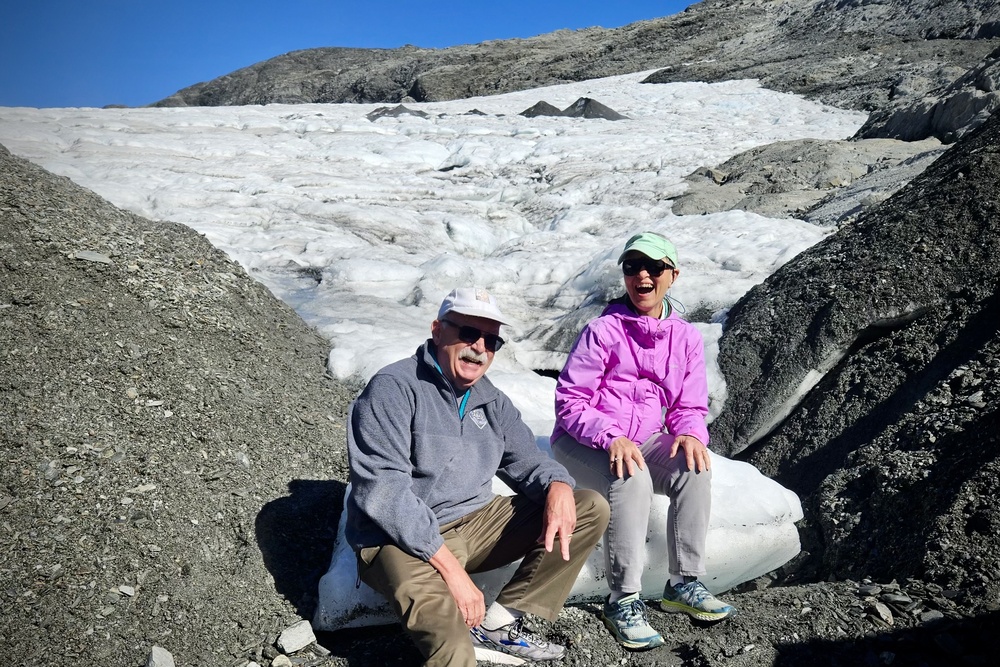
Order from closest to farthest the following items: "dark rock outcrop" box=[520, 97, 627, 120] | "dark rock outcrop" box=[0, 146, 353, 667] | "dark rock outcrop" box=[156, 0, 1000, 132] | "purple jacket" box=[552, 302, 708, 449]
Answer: "dark rock outcrop" box=[0, 146, 353, 667] → "purple jacket" box=[552, 302, 708, 449] → "dark rock outcrop" box=[520, 97, 627, 120] → "dark rock outcrop" box=[156, 0, 1000, 132]

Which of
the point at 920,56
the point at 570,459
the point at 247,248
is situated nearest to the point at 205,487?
the point at 570,459

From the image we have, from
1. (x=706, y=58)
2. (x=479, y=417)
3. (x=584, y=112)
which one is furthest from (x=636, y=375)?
(x=706, y=58)

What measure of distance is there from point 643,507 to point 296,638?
141 centimetres

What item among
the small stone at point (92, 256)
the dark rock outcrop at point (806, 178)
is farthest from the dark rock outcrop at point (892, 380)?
the small stone at point (92, 256)

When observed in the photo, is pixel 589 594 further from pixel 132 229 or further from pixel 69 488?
pixel 132 229

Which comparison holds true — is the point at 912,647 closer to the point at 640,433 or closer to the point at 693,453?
the point at 693,453

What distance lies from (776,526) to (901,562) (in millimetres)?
559

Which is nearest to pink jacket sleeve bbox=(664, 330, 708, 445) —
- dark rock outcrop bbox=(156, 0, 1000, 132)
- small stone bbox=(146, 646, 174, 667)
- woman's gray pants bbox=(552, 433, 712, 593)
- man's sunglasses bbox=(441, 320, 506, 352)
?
woman's gray pants bbox=(552, 433, 712, 593)

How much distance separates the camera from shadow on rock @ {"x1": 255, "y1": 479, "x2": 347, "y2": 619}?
341 centimetres

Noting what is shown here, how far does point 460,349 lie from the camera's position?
9.51ft

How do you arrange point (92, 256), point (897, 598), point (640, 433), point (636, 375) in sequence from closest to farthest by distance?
point (897, 598) → point (640, 433) → point (636, 375) → point (92, 256)

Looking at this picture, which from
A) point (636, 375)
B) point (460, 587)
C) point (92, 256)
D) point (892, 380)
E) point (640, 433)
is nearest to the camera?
point (460, 587)

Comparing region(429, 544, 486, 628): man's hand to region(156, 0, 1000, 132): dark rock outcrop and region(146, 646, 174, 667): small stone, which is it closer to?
region(146, 646, 174, 667): small stone

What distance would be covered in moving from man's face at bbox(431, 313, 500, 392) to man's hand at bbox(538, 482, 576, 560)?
51cm
